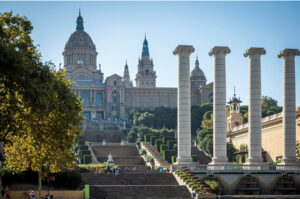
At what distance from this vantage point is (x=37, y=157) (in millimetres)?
35875

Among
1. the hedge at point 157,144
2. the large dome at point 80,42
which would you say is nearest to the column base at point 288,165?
the hedge at point 157,144

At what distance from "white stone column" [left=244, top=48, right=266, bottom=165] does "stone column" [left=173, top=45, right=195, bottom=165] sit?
522 cm

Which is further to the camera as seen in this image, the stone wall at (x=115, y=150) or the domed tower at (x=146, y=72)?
the domed tower at (x=146, y=72)

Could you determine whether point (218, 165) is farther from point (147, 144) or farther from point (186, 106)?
point (147, 144)

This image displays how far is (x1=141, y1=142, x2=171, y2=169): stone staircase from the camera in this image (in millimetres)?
69062

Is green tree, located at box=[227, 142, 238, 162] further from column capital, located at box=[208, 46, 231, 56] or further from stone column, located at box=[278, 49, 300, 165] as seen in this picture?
column capital, located at box=[208, 46, 231, 56]

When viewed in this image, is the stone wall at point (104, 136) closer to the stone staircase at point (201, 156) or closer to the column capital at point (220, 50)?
the stone staircase at point (201, 156)

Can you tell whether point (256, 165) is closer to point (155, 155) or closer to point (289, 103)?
point (289, 103)

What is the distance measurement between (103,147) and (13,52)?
6091 centimetres

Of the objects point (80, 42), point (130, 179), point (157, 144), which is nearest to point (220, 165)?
point (130, 179)

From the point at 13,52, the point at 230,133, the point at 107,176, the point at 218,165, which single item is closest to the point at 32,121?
the point at 13,52

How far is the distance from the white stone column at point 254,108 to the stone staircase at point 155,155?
19808 mm

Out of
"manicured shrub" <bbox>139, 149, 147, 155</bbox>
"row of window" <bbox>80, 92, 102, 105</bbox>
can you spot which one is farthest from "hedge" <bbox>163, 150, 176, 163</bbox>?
"row of window" <bbox>80, 92, 102, 105</bbox>

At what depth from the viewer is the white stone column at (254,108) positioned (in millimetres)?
48312
